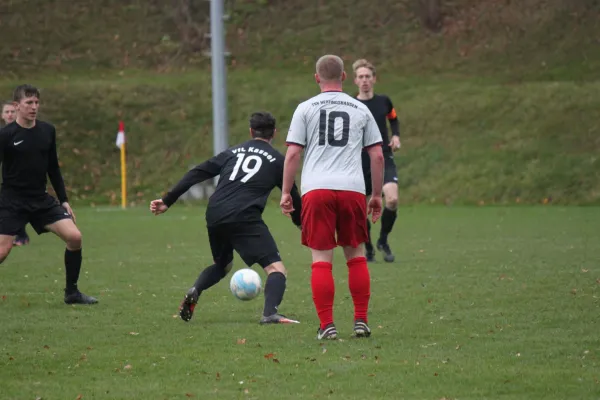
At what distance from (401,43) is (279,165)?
85.9ft

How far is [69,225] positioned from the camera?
10.2 meters

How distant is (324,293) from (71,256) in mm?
3404

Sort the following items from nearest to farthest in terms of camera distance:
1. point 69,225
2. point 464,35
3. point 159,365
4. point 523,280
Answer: point 159,365, point 69,225, point 523,280, point 464,35

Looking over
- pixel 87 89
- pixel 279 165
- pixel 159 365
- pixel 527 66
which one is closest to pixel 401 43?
pixel 527 66

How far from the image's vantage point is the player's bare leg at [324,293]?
7.84 metres

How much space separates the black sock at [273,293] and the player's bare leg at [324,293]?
98 cm

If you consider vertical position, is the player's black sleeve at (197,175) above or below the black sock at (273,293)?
above

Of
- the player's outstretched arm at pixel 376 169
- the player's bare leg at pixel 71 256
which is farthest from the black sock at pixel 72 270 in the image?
the player's outstretched arm at pixel 376 169

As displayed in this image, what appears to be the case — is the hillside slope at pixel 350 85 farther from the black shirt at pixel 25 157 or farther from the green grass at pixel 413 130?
the black shirt at pixel 25 157

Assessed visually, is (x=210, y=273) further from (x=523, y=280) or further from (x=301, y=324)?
(x=523, y=280)

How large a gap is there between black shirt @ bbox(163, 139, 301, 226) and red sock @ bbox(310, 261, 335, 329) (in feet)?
3.85

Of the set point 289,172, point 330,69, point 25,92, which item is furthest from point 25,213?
point 330,69

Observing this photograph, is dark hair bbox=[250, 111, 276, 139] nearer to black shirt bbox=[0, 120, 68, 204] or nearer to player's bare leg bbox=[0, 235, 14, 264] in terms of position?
black shirt bbox=[0, 120, 68, 204]

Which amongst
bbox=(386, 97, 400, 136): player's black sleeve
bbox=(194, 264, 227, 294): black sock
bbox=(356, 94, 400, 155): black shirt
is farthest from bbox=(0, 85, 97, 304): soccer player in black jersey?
bbox=(386, 97, 400, 136): player's black sleeve
